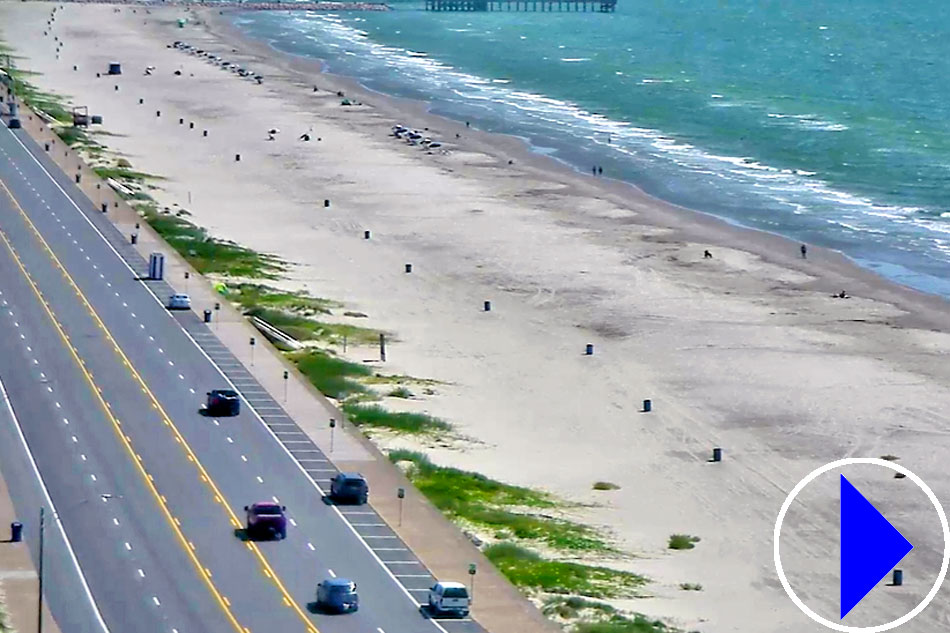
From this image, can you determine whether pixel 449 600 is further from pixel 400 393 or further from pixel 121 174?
pixel 121 174

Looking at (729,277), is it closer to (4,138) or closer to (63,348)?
(63,348)

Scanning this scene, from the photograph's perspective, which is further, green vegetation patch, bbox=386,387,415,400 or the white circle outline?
green vegetation patch, bbox=386,387,415,400

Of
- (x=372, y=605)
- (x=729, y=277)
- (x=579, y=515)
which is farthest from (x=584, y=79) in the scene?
(x=372, y=605)

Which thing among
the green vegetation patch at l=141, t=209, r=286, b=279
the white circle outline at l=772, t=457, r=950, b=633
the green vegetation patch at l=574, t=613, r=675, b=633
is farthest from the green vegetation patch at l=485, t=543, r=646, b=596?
the green vegetation patch at l=141, t=209, r=286, b=279

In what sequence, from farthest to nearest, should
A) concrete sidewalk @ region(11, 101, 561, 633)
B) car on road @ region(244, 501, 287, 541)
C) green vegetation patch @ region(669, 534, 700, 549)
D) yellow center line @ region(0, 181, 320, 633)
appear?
green vegetation patch @ region(669, 534, 700, 549), car on road @ region(244, 501, 287, 541), concrete sidewalk @ region(11, 101, 561, 633), yellow center line @ region(0, 181, 320, 633)

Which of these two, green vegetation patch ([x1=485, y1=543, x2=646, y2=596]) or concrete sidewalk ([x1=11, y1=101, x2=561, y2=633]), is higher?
concrete sidewalk ([x1=11, y1=101, x2=561, y2=633])

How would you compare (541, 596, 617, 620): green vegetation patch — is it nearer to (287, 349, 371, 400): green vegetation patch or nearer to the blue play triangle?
the blue play triangle

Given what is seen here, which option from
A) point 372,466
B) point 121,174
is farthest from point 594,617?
point 121,174
